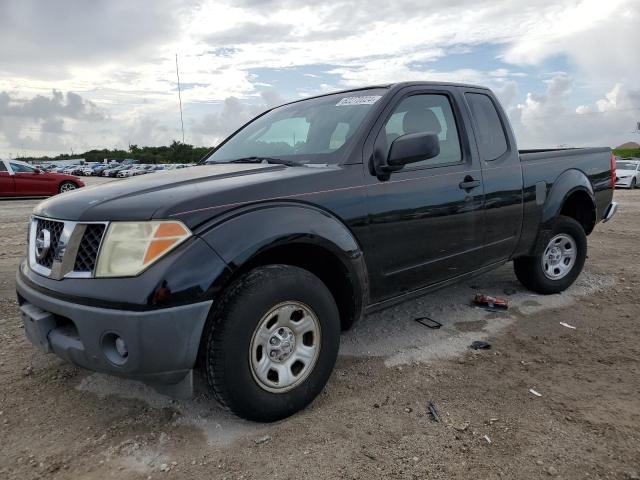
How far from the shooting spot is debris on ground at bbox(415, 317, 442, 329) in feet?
13.4

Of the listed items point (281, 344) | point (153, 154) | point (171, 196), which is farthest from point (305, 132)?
point (153, 154)

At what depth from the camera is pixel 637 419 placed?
2660 mm

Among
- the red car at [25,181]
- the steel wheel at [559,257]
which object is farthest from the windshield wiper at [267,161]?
the red car at [25,181]

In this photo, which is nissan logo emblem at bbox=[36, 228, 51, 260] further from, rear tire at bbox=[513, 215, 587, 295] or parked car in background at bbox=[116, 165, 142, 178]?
parked car in background at bbox=[116, 165, 142, 178]

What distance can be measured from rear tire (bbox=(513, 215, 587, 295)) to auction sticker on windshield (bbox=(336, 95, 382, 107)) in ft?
7.71

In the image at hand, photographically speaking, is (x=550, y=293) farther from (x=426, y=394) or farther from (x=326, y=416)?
(x=326, y=416)

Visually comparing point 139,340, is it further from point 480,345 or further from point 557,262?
point 557,262

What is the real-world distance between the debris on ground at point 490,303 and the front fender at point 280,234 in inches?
79.0

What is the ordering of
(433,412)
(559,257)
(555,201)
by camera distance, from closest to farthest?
(433,412), (555,201), (559,257)

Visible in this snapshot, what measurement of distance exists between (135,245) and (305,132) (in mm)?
1636

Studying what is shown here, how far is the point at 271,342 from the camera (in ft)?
8.50

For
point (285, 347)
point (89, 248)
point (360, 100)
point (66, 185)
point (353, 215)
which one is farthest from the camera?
point (66, 185)

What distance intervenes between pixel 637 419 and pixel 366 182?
6.38ft

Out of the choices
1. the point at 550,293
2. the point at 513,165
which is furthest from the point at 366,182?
the point at 550,293
